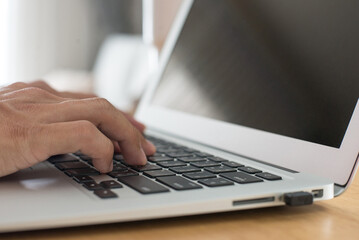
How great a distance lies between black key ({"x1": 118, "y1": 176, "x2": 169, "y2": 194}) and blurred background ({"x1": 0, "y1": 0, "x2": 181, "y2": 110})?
3606 mm

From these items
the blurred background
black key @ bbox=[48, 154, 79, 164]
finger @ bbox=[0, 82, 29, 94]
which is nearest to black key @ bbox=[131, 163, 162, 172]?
black key @ bbox=[48, 154, 79, 164]

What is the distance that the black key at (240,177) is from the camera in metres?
0.51

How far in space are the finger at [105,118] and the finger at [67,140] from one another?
0.03 m

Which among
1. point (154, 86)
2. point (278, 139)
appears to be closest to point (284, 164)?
point (278, 139)

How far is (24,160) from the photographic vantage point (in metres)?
0.53

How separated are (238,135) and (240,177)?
20cm

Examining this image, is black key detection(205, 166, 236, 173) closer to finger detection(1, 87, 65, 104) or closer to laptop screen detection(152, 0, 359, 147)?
laptop screen detection(152, 0, 359, 147)

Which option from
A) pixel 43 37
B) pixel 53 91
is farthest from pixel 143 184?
pixel 43 37

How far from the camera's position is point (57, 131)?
0.53 m

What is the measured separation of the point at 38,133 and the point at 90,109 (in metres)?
0.07

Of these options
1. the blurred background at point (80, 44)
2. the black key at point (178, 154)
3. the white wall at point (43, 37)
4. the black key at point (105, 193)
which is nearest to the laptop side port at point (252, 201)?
the black key at point (105, 193)

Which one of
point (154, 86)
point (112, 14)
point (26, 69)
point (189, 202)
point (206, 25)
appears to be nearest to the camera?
point (189, 202)

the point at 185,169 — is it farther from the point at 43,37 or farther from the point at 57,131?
the point at 43,37

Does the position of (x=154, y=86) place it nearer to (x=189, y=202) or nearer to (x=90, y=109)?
(x=90, y=109)
